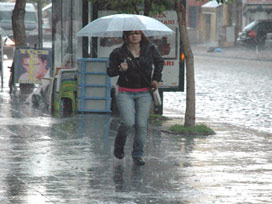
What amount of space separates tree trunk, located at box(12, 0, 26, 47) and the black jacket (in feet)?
33.3

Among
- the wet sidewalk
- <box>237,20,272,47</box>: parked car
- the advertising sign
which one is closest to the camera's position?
the wet sidewalk

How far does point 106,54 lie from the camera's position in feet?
49.1

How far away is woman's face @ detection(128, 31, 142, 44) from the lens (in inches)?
373

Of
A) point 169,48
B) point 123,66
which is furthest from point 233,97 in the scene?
point 123,66

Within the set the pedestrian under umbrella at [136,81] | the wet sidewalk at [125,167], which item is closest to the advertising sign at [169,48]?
the wet sidewalk at [125,167]

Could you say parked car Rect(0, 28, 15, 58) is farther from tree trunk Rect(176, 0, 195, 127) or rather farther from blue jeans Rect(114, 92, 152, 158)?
blue jeans Rect(114, 92, 152, 158)

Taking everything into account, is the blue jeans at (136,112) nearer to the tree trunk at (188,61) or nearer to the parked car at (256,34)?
the tree trunk at (188,61)

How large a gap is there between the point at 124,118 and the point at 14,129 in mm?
3482

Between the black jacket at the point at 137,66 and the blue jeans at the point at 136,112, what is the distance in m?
0.12

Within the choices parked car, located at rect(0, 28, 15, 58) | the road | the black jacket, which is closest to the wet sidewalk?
the black jacket

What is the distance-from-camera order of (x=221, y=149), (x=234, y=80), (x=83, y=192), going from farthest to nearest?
(x=234, y=80) < (x=221, y=149) < (x=83, y=192)

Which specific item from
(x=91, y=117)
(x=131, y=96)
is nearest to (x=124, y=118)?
(x=131, y=96)

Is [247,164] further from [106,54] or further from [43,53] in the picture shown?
[43,53]

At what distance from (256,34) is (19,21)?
29946 mm
